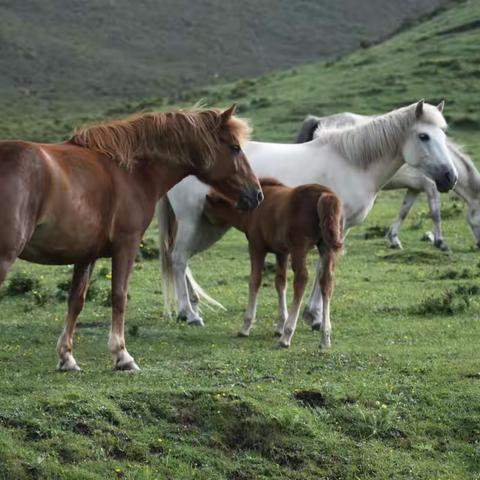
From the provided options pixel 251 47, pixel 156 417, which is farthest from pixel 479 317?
pixel 251 47

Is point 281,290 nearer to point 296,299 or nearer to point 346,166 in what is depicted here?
point 296,299

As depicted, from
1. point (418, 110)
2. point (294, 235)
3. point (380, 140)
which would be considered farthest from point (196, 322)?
point (418, 110)

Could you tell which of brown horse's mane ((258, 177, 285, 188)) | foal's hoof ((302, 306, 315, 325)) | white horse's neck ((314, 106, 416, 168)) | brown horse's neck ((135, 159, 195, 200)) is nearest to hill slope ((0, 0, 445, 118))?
white horse's neck ((314, 106, 416, 168))

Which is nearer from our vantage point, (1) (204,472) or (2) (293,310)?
(1) (204,472)

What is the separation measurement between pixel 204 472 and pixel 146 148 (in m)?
3.08

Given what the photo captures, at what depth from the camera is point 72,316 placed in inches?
386

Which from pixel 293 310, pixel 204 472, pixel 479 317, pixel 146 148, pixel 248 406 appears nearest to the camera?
pixel 204 472

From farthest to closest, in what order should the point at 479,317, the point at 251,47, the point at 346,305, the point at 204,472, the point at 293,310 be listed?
1. the point at 251,47
2. the point at 346,305
3. the point at 479,317
4. the point at 293,310
5. the point at 204,472

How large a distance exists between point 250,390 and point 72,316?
176cm

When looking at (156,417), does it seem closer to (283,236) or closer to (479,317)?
(283,236)

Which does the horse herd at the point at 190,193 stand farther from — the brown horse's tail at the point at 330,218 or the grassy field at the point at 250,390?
the grassy field at the point at 250,390

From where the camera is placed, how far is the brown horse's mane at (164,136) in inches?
381

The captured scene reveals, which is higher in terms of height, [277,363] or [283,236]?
[283,236]

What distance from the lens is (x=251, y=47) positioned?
7625cm
